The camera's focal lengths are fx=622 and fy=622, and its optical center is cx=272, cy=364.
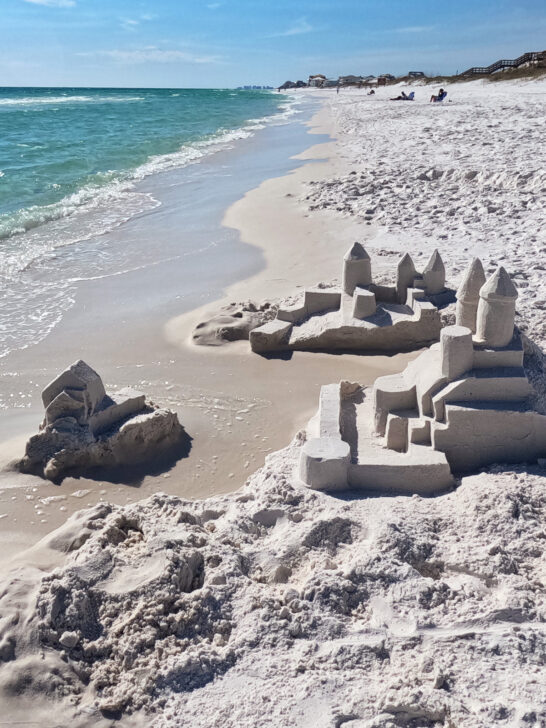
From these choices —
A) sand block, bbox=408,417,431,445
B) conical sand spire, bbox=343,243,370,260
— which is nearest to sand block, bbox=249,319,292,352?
conical sand spire, bbox=343,243,370,260

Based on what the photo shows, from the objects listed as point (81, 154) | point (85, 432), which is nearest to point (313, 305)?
point (85, 432)

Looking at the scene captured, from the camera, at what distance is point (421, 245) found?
1020 cm

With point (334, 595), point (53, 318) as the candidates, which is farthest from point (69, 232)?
point (334, 595)

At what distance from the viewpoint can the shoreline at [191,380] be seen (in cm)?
516

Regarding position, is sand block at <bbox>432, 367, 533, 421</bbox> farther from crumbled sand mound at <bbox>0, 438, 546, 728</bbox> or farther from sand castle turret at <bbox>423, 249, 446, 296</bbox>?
sand castle turret at <bbox>423, 249, 446, 296</bbox>

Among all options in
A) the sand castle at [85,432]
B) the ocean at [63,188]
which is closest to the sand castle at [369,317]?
the sand castle at [85,432]

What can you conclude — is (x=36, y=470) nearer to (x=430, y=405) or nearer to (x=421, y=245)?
(x=430, y=405)

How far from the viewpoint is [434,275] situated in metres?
7.39

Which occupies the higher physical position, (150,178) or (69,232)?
(150,178)

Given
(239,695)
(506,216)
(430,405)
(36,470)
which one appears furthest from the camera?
(506,216)

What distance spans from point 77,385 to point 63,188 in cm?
1529

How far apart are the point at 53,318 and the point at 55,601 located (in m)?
6.00

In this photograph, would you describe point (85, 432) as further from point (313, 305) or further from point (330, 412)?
point (313, 305)

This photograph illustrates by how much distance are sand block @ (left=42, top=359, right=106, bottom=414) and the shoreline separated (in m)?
0.65
